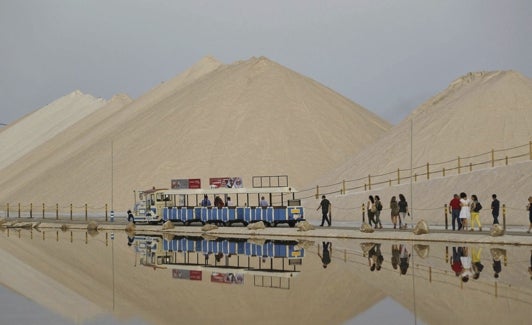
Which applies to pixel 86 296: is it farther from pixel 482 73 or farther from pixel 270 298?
pixel 482 73

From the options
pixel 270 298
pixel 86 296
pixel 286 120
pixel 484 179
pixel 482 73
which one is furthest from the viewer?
pixel 286 120

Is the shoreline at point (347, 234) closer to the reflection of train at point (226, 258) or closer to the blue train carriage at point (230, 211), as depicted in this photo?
the blue train carriage at point (230, 211)

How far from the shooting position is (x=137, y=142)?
88.8 meters

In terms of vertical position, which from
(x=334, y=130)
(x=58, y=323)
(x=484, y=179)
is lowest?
(x=58, y=323)

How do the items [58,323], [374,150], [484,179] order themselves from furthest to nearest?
1. [374,150]
2. [484,179]
3. [58,323]

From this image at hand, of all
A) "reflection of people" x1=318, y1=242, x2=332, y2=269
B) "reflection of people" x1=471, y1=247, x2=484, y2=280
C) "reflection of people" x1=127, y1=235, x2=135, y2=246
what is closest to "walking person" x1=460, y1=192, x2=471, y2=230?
"reflection of people" x1=318, y1=242, x2=332, y2=269

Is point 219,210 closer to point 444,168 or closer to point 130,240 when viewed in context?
point 130,240

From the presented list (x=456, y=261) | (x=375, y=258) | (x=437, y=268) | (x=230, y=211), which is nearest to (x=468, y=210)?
(x=375, y=258)

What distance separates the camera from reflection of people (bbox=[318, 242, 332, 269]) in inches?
1037

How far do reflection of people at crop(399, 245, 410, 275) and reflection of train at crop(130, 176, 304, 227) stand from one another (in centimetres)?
1520

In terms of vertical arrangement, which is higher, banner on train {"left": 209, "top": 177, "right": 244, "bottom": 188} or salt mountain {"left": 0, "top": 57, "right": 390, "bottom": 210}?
salt mountain {"left": 0, "top": 57, "right": 390, "bottom": 210}

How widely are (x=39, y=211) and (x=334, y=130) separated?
2903 centimetres

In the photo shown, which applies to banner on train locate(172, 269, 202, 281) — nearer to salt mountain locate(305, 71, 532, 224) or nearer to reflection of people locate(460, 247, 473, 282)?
reflection of people locate(460, 247, 473, 282)

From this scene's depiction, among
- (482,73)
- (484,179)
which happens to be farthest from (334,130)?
(484,179)
